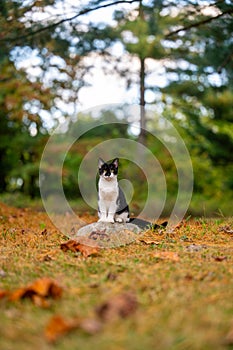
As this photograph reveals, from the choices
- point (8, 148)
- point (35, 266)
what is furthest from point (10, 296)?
point (8, 148)

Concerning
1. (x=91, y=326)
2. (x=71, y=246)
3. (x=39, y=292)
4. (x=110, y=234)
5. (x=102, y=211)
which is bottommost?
(x=102, y=211)

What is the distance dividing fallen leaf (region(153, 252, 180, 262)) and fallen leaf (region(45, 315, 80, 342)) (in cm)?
134

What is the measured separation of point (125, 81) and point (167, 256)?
6.61 meters

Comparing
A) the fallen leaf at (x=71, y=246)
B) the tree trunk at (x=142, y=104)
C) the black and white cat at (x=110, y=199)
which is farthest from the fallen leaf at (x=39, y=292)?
the tree trunk at (x=142, y=104)

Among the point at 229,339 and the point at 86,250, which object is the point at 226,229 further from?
the point at 229,339

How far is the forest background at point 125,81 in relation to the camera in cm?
728

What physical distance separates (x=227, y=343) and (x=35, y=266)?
1397 millimetres

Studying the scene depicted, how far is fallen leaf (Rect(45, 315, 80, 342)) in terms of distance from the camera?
1.55m

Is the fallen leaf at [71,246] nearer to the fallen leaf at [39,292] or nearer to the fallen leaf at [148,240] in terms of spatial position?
the fallen leaf at [148,240]

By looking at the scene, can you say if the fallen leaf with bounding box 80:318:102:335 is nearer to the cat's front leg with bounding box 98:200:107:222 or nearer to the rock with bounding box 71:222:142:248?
the rock with bounding box 71:222:142:248

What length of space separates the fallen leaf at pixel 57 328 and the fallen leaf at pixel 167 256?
4.38 ft

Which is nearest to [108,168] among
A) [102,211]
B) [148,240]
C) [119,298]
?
[102,211]

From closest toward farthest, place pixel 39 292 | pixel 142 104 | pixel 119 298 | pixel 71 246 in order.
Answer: pixel 119 298 < pixel 39 292 < pixel 71 246 < pixel 142 104

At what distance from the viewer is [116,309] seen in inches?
67.1
